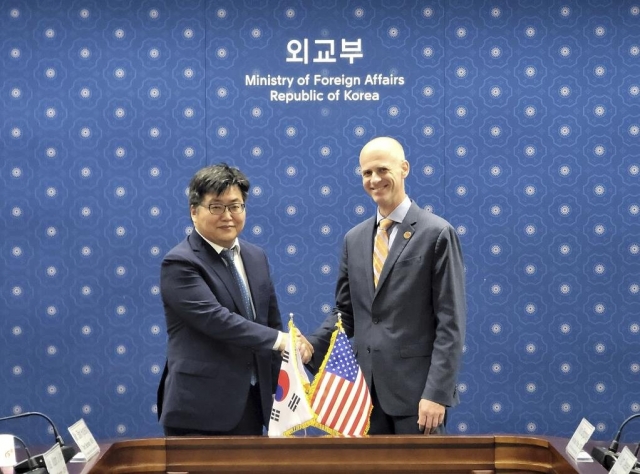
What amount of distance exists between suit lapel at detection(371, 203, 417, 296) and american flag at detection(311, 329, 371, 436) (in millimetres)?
266

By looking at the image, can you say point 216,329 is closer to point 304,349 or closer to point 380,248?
point 304,349

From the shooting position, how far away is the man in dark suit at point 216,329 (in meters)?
3.12

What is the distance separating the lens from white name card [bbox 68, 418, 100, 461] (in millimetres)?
2406

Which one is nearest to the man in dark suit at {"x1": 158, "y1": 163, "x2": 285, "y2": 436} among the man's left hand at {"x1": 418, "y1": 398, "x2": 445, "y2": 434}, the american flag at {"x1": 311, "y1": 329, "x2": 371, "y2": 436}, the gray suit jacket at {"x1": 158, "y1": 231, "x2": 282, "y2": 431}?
the gray suit jacket at {"x1": 158, "y1": 231, "x2": 282, "y2": 431}

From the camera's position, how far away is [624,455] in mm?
2145

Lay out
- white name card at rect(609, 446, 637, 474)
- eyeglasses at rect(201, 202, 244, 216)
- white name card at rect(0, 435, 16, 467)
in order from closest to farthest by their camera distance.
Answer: white name card at rect(609, 446, 637, 474)
white name card at rect(0, 435, 16, 467)
eyeglasses at rect(201, 202, 244, 216)

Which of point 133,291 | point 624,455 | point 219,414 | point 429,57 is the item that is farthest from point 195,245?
point 429,57

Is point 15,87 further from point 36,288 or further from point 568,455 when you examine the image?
point 568,455

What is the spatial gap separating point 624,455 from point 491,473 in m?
Result: 0.41

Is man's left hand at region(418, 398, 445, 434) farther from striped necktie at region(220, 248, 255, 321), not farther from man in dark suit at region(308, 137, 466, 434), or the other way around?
striped necktie at region(220, 248, 255, 321)

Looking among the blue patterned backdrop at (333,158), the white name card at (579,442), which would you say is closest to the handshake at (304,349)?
the white name card at (579,442)

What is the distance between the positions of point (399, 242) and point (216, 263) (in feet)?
2.22

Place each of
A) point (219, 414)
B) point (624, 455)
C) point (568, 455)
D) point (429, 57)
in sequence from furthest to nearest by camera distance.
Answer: point (429, 57) → point (219, 414) → point (568, 455) → point (624, 455)

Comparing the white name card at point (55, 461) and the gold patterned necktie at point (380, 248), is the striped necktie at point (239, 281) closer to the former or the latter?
the gold patterned necktie at point (380, 248)
